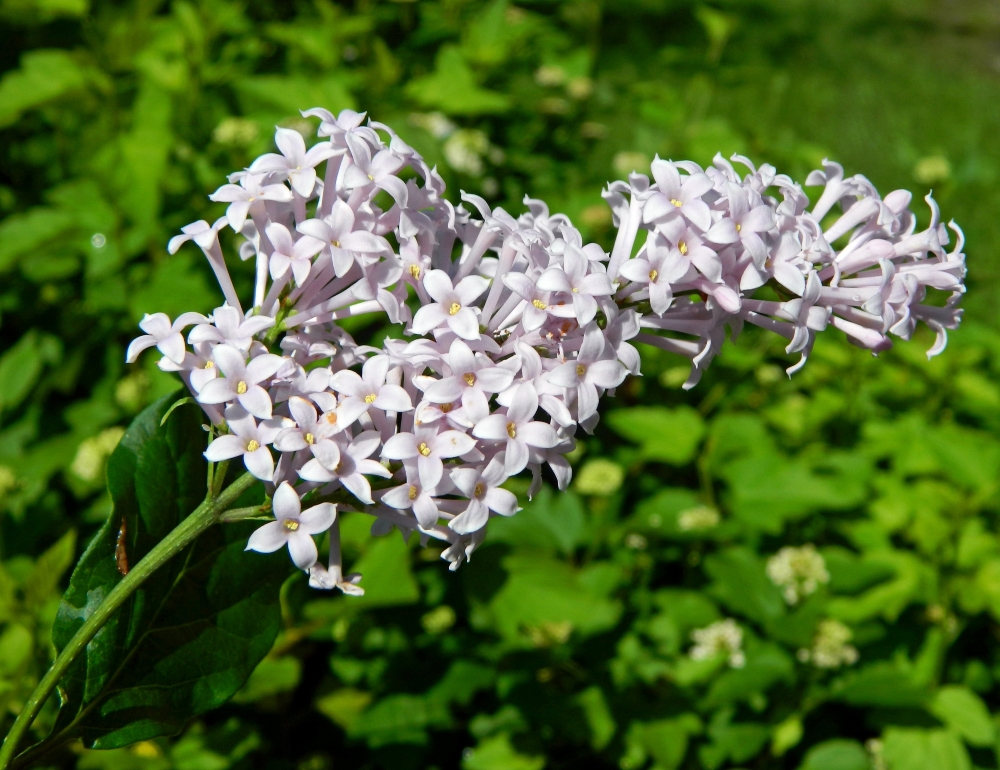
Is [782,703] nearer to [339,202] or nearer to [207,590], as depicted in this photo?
[207,590]

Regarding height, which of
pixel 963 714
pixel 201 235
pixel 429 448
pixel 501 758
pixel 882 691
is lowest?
pixel 501 758

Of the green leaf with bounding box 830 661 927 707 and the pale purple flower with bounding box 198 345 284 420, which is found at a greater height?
the pale purple flower with bounding box 198 345 284 420

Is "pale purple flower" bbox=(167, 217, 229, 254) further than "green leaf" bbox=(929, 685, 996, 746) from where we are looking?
No

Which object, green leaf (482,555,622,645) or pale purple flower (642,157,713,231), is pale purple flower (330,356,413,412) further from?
green leaf (482,555,622,645)

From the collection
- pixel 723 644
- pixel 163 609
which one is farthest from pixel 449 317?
pixel 723 644

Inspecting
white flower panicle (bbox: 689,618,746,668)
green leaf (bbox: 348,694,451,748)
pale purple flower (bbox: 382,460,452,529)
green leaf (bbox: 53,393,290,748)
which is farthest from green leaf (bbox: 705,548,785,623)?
pale purple flower (bbox: 382,460,452,529)

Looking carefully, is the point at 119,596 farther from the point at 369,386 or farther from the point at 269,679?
the point at 269,679

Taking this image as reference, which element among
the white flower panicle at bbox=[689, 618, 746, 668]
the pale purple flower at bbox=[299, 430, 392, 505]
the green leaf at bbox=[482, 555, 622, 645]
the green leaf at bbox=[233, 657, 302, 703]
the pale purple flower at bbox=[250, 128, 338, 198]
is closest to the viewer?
the pale purple flower at bbox=[299, 430, 392, 505]
